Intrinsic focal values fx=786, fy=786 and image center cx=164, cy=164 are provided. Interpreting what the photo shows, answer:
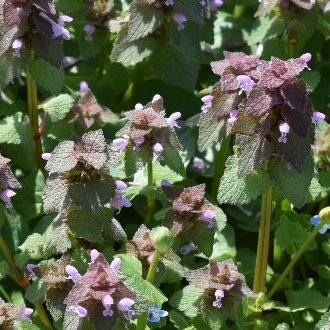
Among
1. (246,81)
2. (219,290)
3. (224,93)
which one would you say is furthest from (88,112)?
(219,290)

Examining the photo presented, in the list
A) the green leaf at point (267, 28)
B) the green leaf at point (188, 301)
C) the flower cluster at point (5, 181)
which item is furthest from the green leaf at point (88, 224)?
the green leaf at point (267, 28)

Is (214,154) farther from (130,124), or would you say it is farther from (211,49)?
(130,124)

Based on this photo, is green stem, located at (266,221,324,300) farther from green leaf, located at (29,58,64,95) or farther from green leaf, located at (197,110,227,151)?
green leaf, located at (29,58,64,95)

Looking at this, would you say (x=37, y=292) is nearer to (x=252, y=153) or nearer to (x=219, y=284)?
(x=219, y=284)

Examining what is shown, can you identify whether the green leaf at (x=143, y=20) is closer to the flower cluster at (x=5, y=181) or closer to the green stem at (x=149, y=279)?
the flower cluster at (x=5, y=181)

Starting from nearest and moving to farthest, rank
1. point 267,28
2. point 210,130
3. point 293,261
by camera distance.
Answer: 1. point 293,261
2. point 210,130
3. point 267,28

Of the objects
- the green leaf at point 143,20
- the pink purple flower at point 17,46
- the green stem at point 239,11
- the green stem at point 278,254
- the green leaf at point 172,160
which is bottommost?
the green stem at point 278,254
